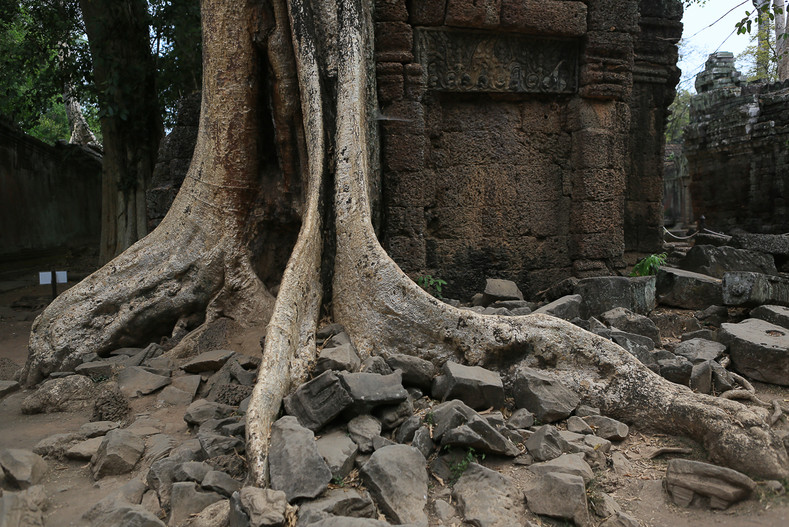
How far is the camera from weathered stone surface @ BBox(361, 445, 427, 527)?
171cm

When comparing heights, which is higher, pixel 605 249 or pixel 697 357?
pixel 605 249

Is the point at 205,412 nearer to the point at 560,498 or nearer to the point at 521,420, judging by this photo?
the point at 521,420

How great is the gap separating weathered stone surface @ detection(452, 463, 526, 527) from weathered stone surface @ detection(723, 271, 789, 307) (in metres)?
2.64

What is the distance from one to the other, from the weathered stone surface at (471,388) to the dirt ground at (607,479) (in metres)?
0.32

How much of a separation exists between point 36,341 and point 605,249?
4114mm

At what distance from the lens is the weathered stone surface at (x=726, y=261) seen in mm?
4957

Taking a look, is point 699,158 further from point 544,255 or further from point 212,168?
point 212,168

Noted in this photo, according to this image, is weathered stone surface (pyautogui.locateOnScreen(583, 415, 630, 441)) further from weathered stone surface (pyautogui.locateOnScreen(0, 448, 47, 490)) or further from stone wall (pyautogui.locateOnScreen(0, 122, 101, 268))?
stone wall (pyautogui.locateOnScreen(0, 122, 101, 268))

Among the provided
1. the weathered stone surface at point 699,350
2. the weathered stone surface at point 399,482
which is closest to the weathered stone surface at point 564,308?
the weathered stone surface at point 699,350

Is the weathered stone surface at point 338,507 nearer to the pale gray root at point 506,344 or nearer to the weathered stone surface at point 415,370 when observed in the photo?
the weathered stone surface at point 415,370

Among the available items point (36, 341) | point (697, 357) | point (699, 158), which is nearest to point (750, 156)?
point (699, 158)

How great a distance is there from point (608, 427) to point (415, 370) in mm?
769

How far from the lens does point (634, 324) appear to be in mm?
3363

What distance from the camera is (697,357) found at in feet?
9.62
